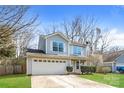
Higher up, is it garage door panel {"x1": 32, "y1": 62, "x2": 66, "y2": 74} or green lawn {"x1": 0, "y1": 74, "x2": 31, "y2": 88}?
garage door panel {"x1": 32, "y1": 62, "x2": 66, "y2": 74}

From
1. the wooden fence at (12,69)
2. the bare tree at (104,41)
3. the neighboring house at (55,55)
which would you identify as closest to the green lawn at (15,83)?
the neighboring house at (55,55)

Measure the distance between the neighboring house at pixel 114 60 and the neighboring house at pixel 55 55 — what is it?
1.80 m

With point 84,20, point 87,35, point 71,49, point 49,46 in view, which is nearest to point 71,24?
point 84,20

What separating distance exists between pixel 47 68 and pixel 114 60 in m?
7.37

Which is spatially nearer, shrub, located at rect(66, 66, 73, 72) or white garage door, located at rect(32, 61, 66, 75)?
white garage door, located at rect(32, 61, 66, 75)

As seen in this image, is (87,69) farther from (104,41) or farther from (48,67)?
(48,67)

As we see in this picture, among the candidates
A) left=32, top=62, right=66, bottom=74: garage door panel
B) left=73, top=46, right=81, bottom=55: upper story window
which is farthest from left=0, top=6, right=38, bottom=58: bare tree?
left=73, top=46, right=81, bottom=55: upper story window

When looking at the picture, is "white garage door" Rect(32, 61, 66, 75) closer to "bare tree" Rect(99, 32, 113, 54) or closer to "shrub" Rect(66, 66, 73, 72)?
"shrub" Rect(66, 66, 73, 72)

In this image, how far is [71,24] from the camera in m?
14.5

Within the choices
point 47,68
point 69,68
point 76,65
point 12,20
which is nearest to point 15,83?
point 12,20

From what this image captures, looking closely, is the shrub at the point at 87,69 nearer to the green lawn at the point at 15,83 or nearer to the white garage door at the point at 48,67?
the white garage door at the point at 48,67

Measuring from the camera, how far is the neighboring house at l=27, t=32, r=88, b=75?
15.9 metres

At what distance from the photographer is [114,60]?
20.9m
